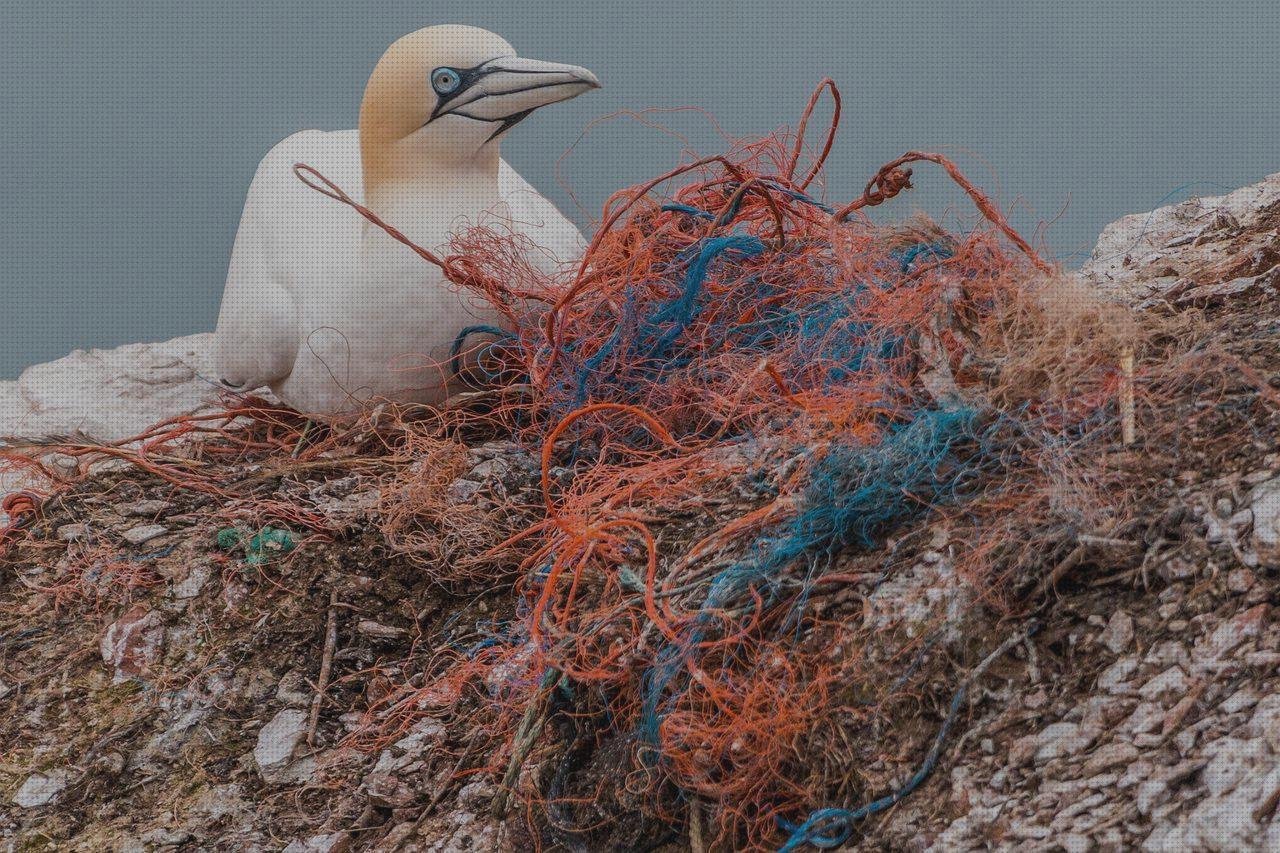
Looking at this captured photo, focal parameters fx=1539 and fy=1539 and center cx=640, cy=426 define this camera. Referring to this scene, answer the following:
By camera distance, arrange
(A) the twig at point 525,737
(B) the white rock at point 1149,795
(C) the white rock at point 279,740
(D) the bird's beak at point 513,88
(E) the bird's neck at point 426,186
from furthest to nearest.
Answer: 1. (E) the bird's neck at point 426,186
2. (D) the bird's beak at point 513,88
3. (C) the white rock at point 279,740
4. (A) the twig at point 525,737
5. (B) the white rock at point 1149,795

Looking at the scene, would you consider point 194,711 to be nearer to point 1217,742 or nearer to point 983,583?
point 983,583

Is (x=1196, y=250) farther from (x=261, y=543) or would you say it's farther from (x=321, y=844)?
(x=321, y=844)

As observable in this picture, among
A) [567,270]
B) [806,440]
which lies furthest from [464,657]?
[567,270]

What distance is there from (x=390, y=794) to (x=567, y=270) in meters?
1.72

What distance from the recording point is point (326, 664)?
370 centimetres

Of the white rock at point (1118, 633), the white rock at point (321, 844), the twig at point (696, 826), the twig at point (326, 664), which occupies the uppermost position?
the white rock at point (1118, 633)

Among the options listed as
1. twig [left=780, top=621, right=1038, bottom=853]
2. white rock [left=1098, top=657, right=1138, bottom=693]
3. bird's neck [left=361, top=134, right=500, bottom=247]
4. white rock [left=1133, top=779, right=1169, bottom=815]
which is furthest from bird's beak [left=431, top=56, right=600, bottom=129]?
white rock [left=1133, top=779, right=1169, bottom=815]

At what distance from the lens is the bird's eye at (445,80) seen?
14.3ft

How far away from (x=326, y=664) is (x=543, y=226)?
1.57 meters

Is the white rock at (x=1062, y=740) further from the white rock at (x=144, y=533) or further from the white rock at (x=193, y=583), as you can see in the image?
the white rock at (x=144, y=533)

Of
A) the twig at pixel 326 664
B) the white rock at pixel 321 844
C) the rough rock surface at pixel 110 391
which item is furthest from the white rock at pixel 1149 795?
the rough rock surface at pixel 110 391

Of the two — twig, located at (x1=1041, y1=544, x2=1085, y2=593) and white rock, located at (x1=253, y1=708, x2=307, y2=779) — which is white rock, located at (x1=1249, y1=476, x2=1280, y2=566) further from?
white rock, located at (x1=253, y1=708, x2=307, y2=779)

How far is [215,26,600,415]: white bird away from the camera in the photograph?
4.38 m

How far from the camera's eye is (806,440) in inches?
130
